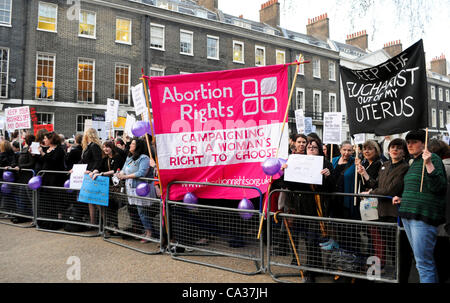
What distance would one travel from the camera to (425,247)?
3.08 m

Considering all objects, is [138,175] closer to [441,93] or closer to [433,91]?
[433,91]

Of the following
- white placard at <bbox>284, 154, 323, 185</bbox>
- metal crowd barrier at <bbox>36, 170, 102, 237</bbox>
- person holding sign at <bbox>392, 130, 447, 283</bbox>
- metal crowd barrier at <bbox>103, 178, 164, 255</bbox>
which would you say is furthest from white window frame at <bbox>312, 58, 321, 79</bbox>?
person holding sign at <bbox>392, 130, 447, 283</bbox>

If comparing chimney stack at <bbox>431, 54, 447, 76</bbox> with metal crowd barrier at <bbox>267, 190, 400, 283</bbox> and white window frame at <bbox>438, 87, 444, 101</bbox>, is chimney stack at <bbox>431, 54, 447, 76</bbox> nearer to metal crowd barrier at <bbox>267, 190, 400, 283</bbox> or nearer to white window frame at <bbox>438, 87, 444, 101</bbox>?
white window frame at <bbox>438, 87, 444, 101</bbox>

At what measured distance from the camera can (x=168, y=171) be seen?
452cm

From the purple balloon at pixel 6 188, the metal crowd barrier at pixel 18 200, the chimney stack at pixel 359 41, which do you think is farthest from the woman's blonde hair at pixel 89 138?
the chimney stack at pixel 359 41

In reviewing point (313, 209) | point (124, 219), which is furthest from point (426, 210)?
point (124, 219)

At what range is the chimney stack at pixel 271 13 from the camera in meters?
29.3

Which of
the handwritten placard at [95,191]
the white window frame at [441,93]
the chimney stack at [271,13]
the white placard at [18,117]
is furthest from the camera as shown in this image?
the white window frame at [441,93]

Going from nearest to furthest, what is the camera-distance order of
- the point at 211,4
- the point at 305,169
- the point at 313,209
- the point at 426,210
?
the point at 426,210
the point at 305,169
the point at 313,209
the point at 211,4

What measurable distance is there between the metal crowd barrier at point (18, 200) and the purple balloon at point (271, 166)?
4887 millimetres

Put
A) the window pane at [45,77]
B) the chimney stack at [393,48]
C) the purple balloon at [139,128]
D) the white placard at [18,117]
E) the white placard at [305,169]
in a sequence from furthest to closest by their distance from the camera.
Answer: the chimney stack at [393,48], the window pane at [45,77], the white placard at [18,117], the purple balloon at [139,128], the white placard at [305,169]

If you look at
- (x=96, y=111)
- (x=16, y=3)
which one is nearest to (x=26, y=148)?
(x=96, y=111)

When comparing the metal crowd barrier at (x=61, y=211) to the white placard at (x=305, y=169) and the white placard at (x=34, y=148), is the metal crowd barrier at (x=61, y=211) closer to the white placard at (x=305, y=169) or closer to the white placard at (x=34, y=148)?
the white placard at (x=34, y=148)

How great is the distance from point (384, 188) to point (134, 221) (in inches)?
144
